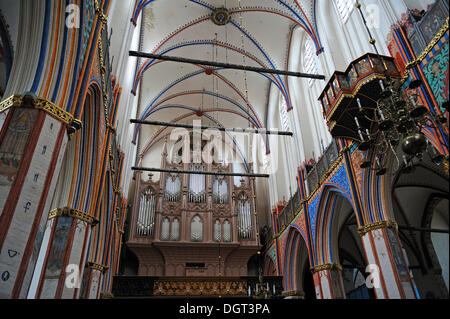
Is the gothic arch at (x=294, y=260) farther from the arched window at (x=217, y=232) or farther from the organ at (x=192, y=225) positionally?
the arched window at (x=217, y=232)

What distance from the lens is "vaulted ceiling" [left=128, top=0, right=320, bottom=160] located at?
1509 centimetres

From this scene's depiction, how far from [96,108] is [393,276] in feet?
26.6

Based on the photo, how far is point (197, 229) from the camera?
18562 mm

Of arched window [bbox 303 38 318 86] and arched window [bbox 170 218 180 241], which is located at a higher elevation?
arched window [bbox 303 38 318 86]

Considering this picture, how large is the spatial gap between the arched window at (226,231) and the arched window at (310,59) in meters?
9.20

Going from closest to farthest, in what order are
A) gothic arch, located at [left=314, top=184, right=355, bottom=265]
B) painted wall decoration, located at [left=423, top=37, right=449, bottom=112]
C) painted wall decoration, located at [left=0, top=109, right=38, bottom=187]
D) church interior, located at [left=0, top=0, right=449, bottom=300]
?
painted wall decoration, located at [left=0, top=109, right=38, bottom=187] < church interior, located at [left=0, top=0, right=449, bottom=300] < painted wall decoration, located at [left=423, top=37, right=449, bottom=112] < gothic arch, located at [left=314, top=184, right=355, bottom=265]

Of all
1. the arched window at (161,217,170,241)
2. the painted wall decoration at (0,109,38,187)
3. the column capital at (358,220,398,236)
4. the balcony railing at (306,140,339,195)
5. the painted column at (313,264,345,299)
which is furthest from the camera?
the arched window at (161,217,170,241)

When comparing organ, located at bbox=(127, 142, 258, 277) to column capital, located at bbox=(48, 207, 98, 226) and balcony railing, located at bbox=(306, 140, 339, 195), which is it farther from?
column capital, located at bbox=(48, 207, 98, 226)

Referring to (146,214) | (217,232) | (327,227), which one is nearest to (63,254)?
(327,227)

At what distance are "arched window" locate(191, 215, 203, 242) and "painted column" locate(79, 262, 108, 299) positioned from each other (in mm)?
8555

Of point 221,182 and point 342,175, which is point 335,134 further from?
point 221,182

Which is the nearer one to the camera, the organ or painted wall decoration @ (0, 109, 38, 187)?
painted wall decoration @ (0, 109, 38, 187)

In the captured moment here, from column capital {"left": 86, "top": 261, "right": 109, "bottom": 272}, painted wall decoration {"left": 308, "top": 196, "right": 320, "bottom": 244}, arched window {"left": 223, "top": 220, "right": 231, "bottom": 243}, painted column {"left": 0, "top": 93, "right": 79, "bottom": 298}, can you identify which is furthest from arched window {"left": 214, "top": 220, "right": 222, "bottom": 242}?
painted column {"left": 0, "top": 93, "right": 79, "bottom": 298}
